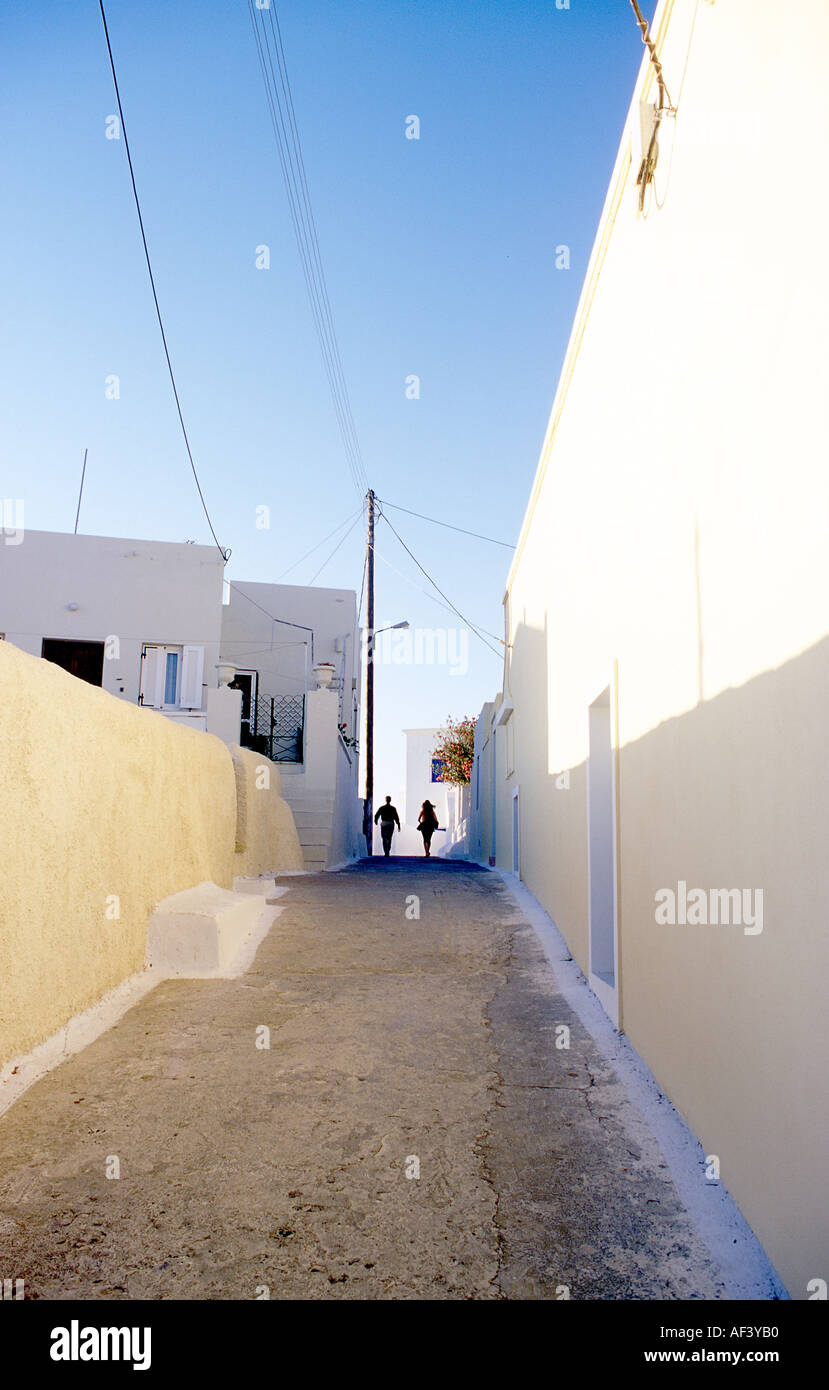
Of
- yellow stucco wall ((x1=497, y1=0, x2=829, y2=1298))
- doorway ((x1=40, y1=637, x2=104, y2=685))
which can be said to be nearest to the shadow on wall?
yellow stucco wall ((x1=497, y1=0, x2=829, y2=1298))

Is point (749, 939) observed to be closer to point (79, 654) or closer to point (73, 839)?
point (73, 839)

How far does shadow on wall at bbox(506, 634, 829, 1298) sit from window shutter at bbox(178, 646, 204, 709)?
14973mm

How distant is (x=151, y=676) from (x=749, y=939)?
56.8ft

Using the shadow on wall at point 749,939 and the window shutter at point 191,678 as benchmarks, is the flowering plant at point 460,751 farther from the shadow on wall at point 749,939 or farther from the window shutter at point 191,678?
the shadow on wall at point 749,939

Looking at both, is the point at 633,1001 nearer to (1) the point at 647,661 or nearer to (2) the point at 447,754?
(1) the point at 647,661

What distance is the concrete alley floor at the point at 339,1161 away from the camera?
9.40 ft

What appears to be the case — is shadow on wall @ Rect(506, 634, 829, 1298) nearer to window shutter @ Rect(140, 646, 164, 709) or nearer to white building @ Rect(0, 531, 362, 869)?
white building @ Rect(0, 531, 362, 869)

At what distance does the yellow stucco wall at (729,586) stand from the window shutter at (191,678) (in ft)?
45.7

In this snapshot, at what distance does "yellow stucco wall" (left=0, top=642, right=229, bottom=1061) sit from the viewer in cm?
412

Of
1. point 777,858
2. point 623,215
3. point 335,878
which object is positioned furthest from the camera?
point 335,878

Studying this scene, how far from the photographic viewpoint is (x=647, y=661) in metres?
4.71

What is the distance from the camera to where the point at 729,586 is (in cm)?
330
